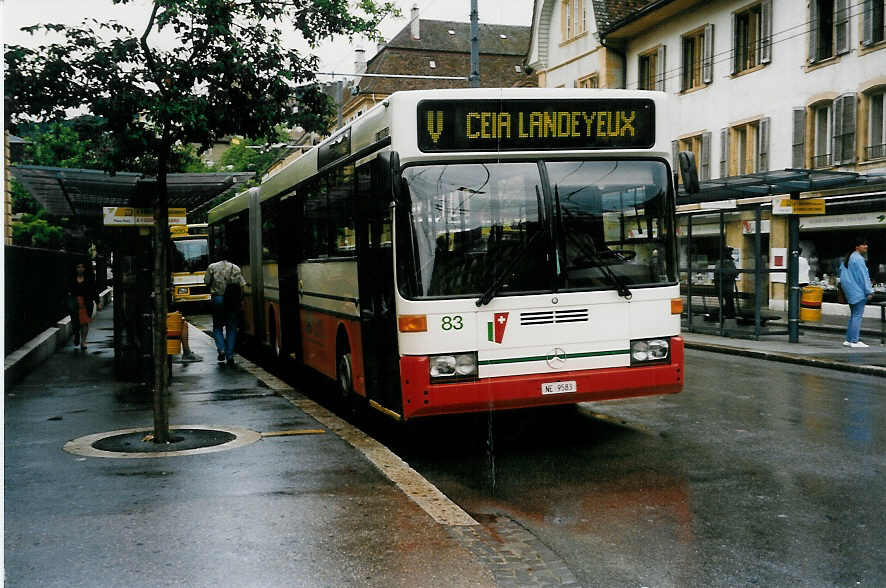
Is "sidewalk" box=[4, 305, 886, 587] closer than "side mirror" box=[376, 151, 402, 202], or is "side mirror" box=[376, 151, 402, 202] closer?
"sidewalk" box=[4, 305, 886, 587]

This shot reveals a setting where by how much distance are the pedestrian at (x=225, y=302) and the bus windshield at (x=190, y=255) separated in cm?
1906

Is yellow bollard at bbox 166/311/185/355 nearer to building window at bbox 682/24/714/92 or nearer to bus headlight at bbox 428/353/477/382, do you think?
bus headlight at bbox 428/353/477/382

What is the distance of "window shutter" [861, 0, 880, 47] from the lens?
1000 inches

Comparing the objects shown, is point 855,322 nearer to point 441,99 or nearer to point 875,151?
point 875,151

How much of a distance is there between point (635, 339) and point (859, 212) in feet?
64.6

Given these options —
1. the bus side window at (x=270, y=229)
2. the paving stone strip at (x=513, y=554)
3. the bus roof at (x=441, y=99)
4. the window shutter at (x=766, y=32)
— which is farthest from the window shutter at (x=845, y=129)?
the paving stone strip at (x=513, y=554)

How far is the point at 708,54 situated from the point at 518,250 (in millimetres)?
27137

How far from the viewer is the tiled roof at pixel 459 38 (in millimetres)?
72562

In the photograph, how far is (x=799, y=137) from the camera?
1121 inches

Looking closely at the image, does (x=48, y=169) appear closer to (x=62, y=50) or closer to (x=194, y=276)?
(x=62, y=50)

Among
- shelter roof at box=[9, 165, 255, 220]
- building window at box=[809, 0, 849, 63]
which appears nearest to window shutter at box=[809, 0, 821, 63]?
building window at box=[809, 0, 849, 63]

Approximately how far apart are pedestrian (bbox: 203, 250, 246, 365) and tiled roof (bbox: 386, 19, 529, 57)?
5682 cm

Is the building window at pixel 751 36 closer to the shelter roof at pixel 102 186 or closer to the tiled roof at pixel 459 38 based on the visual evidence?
the shelter roof at pixel 102 186

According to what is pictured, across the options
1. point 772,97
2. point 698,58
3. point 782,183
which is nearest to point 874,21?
point 772,97
